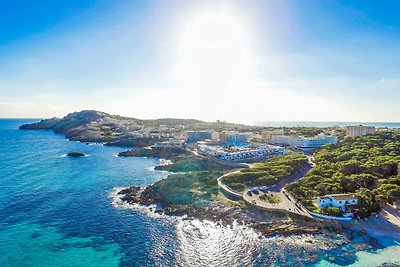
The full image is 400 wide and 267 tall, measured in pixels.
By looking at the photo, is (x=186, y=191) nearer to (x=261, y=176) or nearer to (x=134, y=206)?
(x=134, y=206)

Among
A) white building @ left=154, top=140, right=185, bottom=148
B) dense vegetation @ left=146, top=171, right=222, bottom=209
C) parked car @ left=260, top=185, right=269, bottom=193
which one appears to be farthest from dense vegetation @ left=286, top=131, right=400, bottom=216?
white building @ left=154, top=140, right=185, bottom=148

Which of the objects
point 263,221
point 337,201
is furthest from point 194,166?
point 337,201

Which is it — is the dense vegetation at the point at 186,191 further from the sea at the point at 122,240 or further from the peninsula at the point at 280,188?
the sea at the point at 122,240

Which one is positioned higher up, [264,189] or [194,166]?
[264,189]

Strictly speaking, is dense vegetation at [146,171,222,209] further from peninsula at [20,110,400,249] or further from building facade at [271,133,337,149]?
building facade at [271,133,337,149]

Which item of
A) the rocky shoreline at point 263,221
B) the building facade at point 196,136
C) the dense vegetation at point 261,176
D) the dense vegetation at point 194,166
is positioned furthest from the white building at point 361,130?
the rocky shoreline at point 263,221

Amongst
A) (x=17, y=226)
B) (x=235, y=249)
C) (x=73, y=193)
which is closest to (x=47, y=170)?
(x=73, y=193)

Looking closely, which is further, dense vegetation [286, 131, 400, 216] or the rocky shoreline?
dense vegetation [286, 131, 400, 216]
